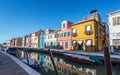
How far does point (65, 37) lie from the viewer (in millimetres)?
46281

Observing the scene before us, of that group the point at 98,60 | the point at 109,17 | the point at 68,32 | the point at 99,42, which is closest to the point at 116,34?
the point at 109,17

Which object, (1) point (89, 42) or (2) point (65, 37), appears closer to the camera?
(1) point (89, 42)

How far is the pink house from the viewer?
44444 mm

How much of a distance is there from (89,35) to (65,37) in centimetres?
1296

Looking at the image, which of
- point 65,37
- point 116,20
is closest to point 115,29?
point 116,20

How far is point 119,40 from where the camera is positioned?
27094 mm

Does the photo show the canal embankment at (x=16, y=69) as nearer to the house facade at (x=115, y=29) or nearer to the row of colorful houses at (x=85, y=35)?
the house facade at (x=115, y=29)

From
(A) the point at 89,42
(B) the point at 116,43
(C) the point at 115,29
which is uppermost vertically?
(C) the point at 115,29

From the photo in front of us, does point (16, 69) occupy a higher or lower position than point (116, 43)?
lower

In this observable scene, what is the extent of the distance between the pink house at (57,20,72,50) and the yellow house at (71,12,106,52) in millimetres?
4695

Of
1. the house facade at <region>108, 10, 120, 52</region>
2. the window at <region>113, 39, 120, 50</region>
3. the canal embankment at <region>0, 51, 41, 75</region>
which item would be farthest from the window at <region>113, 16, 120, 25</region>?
the canal embankment at <region>0, 51, 41, 75</region>

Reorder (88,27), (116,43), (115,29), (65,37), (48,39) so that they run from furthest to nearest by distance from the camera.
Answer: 1. (48,39)
2. (65,37)
3. (88,27)
4. (115,29)
5. (116,43)

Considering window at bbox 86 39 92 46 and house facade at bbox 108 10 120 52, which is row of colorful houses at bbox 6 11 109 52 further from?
house facade at bbox 108 10 120 52

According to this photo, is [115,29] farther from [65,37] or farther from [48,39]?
[48,39]
